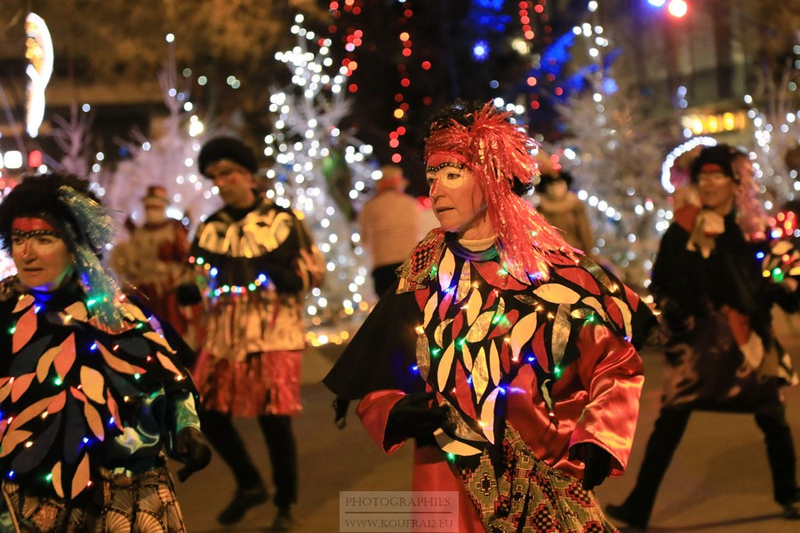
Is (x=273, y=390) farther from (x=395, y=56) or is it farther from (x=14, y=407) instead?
(x=395, y=56)

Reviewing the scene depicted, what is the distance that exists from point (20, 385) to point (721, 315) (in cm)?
351

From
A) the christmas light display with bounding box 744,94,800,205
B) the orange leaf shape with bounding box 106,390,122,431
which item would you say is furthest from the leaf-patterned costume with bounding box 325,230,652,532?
the christmas light display with bounding box 744,94,800,205

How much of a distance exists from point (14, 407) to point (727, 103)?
28.7m

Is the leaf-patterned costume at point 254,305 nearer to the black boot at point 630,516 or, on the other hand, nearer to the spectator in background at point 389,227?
the black boot at point 630,516

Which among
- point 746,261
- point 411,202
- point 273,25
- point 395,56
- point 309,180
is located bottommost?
point 746,261

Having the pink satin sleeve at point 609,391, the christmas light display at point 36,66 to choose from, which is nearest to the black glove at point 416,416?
the pink satin sleeve at point 609,391

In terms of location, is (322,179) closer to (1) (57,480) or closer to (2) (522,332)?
(1) (57,480)

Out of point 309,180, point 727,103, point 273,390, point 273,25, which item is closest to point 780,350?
point 273,390

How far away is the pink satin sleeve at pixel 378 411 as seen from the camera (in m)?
3.38

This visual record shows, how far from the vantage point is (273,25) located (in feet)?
57.8

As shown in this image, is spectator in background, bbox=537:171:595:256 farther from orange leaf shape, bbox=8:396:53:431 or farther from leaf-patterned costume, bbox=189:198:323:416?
orange leaf shape, bbox=8:396:53:431

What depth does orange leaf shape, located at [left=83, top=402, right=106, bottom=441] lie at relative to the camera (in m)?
3.65

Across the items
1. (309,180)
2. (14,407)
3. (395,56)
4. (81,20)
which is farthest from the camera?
(81,20)

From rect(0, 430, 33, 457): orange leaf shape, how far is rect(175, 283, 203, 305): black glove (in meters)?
2.73
